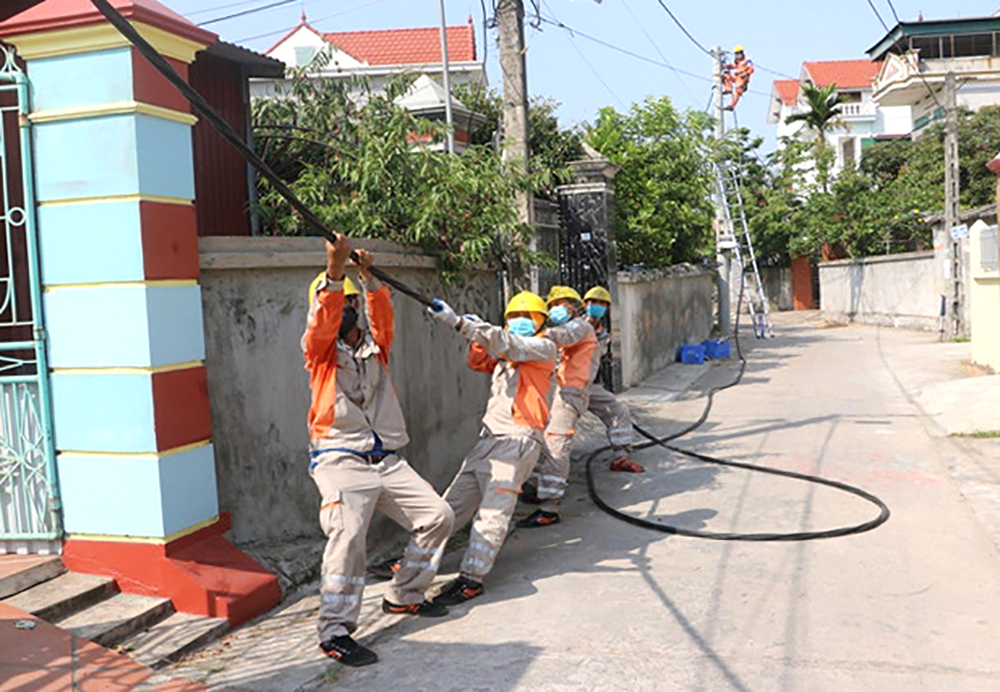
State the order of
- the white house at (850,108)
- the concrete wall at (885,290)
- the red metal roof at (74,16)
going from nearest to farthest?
1. the red metal roof at (74,16)
2. the concrete wall at (885,290)
3. the white house at (850,108)

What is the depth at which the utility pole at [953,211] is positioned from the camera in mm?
20844

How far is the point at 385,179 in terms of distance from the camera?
6.75 metres

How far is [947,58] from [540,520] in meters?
38.2

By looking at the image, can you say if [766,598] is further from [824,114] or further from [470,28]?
[824,114]

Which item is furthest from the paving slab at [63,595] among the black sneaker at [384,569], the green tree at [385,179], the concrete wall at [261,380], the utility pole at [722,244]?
the utility pole at [722,244]

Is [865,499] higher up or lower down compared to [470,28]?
lower down

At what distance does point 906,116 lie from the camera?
43375mm

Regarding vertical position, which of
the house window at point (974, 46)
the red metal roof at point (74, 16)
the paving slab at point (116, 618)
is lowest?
the paving slab at point (116, 618)

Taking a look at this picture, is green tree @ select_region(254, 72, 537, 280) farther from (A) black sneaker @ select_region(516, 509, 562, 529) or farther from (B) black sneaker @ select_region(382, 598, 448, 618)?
(B) black sneaker @ select_region(382, 598, 448, 618)

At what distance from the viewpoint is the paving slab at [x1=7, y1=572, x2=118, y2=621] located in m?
4.27

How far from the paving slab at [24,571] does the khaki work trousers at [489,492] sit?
2168 mm

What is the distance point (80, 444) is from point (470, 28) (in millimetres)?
28752

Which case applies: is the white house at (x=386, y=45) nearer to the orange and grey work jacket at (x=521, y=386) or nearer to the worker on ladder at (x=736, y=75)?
the worker on ladder at (x=736, y=75)

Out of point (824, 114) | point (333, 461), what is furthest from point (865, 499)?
point (824, 114)
